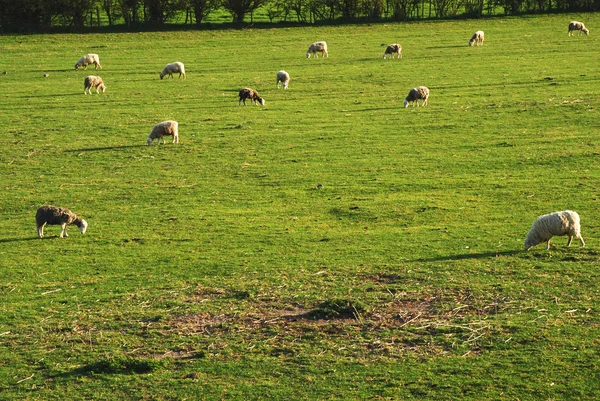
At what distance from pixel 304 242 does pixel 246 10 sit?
51374mm

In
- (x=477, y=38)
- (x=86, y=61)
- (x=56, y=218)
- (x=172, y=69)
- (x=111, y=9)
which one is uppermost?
(x=111, y=9)

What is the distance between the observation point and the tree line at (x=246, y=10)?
64250 millimetres

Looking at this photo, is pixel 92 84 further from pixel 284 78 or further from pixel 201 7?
pixel 201 7

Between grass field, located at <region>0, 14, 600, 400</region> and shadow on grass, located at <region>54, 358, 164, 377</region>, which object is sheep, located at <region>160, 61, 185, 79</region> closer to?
grass field, located at <region>0, 14, 600, 400</region>

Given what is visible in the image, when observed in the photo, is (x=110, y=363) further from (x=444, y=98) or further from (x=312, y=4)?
(x=312, y=4)

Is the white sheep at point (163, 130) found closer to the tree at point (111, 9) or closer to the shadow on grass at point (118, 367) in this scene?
the shadow on grass at point (118, 367)

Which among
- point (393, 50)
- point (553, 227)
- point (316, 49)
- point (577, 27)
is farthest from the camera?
point (577, 27)

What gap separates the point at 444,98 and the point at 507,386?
26213mm

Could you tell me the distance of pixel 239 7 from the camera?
224ft

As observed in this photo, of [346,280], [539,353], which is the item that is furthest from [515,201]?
[539,353]

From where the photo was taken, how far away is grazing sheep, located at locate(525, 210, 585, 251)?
18594 millimetres

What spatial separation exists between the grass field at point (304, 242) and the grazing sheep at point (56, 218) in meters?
0.39

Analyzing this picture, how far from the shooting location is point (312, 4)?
229 ft

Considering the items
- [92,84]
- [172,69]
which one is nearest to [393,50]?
[172,69]
